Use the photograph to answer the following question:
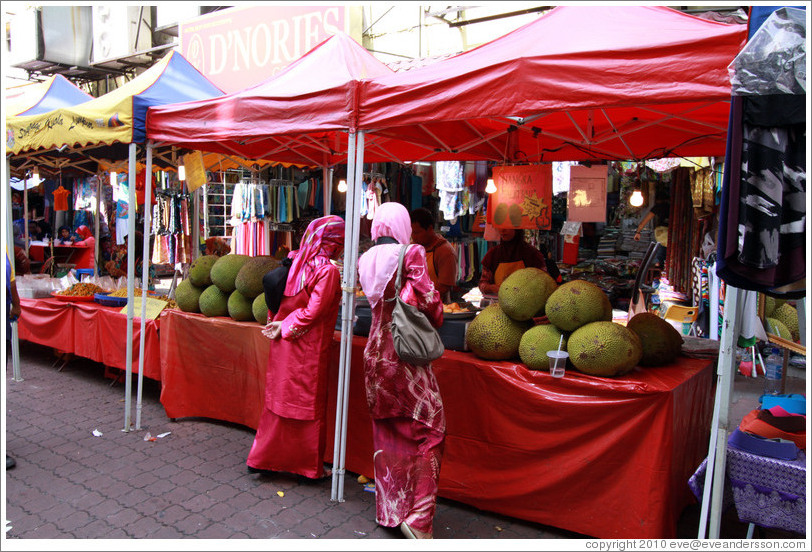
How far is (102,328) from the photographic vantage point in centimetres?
641

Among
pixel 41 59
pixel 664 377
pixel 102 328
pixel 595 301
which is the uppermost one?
pixel 41 59

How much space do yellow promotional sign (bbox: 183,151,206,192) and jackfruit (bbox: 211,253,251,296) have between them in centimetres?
95

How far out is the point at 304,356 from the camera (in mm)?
4121

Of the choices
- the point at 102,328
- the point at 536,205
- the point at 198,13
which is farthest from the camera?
the point at 198,13

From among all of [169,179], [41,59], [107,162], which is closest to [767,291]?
[107,162]

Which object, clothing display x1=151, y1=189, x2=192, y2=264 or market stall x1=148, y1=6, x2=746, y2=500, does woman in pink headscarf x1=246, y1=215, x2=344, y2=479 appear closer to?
market stall x1=148, y1=6, x2=746, y2=500

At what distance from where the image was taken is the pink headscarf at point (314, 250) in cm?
417

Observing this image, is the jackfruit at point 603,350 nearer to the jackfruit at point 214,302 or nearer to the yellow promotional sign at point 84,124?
the jackfruit at point 214,302

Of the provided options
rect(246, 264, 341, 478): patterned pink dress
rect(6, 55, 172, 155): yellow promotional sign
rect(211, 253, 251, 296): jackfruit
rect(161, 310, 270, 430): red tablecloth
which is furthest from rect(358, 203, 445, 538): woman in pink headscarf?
rect(6, 55, 172, 155): yellow promotional sign

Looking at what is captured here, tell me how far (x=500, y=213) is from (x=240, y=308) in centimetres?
236

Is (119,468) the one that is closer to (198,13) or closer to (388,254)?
(388,254)

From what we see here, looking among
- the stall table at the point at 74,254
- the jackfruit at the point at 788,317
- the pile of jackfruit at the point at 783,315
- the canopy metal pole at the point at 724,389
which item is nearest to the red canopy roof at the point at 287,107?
the canopy metal pole at the point at 724,389

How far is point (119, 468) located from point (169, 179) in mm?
7398

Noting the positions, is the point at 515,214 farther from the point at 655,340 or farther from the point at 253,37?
the point at 253,37
